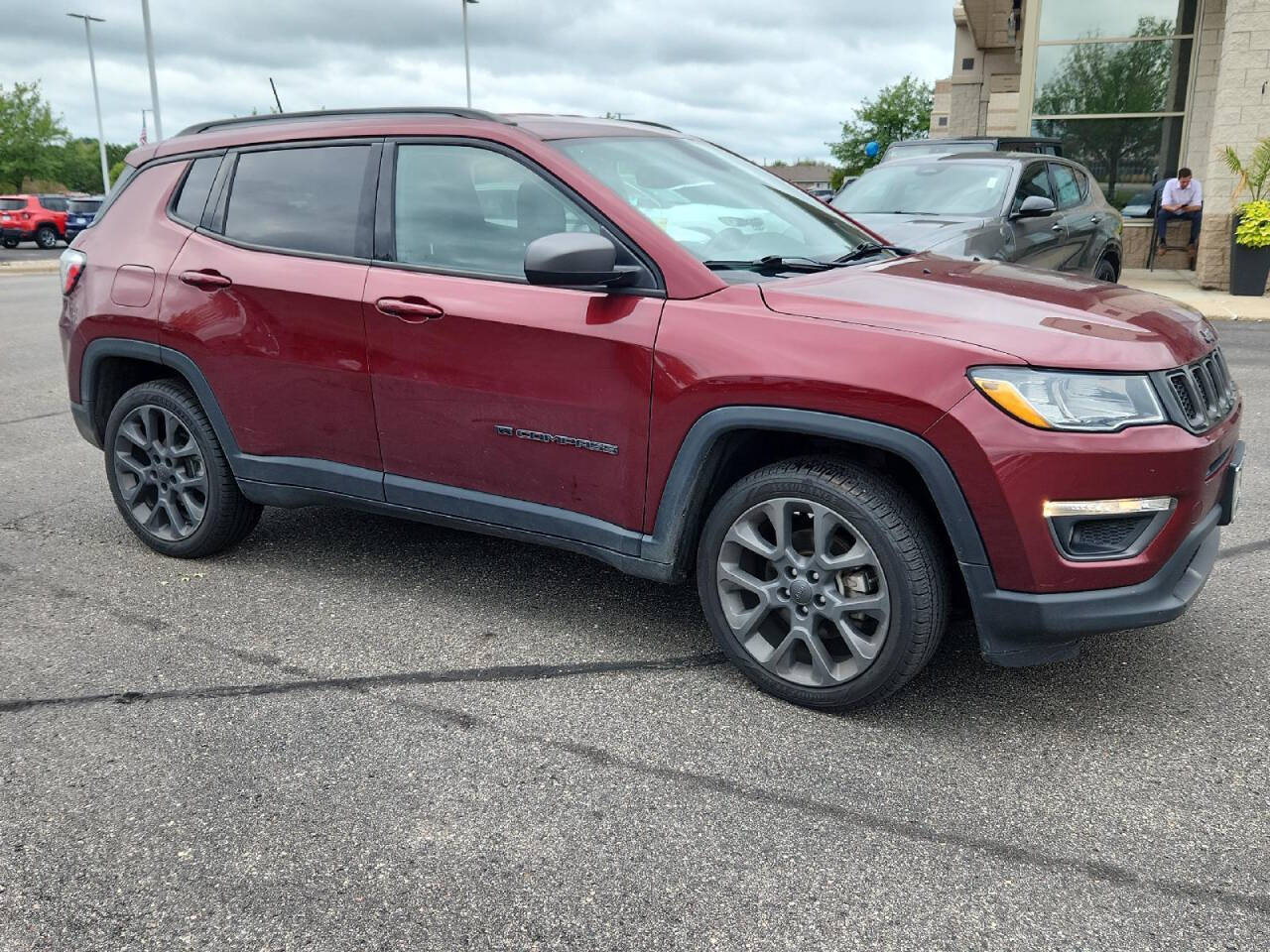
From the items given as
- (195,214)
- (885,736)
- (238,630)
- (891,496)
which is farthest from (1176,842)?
(195,214)

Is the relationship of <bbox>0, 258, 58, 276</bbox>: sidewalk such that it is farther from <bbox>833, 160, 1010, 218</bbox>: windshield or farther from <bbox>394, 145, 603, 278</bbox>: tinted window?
<bbox>394, 145, 603, 278</bbox>: tinted window

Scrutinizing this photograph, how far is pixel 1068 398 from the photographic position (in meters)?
2.91

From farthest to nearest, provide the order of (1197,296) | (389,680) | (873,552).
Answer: (1197,296)
(389,680)
(873,552)

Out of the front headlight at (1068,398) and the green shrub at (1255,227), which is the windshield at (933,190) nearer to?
the front headlight at (1068,398)

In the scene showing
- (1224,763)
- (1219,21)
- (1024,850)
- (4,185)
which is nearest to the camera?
(1024,850)

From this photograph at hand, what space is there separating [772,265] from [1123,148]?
17.0 m

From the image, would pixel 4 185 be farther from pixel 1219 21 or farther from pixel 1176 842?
pixel 1176 842

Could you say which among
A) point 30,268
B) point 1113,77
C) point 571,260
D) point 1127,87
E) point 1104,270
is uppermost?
point 1113,77

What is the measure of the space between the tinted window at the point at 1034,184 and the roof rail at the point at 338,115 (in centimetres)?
594

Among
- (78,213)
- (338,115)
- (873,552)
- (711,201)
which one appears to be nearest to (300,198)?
(338,115)

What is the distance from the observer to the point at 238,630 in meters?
4.00

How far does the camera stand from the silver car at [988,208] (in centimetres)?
818

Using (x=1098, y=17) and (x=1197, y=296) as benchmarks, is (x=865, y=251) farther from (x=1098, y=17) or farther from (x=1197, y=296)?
(x=1098, y=17)

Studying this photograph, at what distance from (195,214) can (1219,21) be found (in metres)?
17.8
